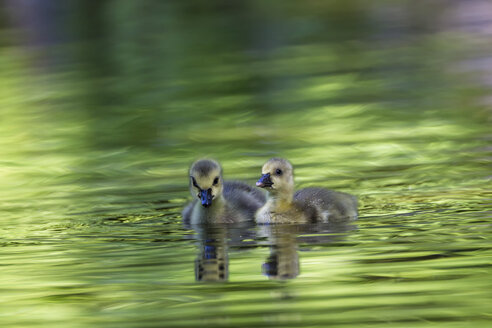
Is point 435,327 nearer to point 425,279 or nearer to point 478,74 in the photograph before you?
point 425,279

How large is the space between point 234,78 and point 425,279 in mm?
11800

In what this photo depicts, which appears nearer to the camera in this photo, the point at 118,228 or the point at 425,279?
the point at 425,279

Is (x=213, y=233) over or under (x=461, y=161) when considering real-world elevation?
under

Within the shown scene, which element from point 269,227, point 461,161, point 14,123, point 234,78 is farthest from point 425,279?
point 234,78

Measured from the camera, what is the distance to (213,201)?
29.5ft

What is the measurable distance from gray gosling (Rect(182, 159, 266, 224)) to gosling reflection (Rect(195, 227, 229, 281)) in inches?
8.6

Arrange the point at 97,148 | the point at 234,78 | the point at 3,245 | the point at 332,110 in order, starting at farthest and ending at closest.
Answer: the point at 234,78 → the point at 332,110 → the point at 97,148 → the point at 3,245

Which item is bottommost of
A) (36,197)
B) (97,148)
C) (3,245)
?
(3,245)

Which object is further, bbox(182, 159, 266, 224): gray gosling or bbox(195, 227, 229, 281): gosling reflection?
bbox(182, 159, 266, 224): gray gosling

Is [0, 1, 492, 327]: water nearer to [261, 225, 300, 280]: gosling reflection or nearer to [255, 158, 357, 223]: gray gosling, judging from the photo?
[261, 225, 300, 280]: gosling reflection

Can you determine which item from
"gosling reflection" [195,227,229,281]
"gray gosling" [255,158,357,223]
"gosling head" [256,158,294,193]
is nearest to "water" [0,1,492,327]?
"gosling reflection" [195,227,229,281]

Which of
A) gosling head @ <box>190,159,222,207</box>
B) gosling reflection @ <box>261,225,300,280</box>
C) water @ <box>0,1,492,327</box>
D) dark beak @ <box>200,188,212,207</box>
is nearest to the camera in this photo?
water @ <box>0,1,492,327</box>

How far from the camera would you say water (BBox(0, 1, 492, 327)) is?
5941 mm

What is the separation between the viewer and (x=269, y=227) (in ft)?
28.1
